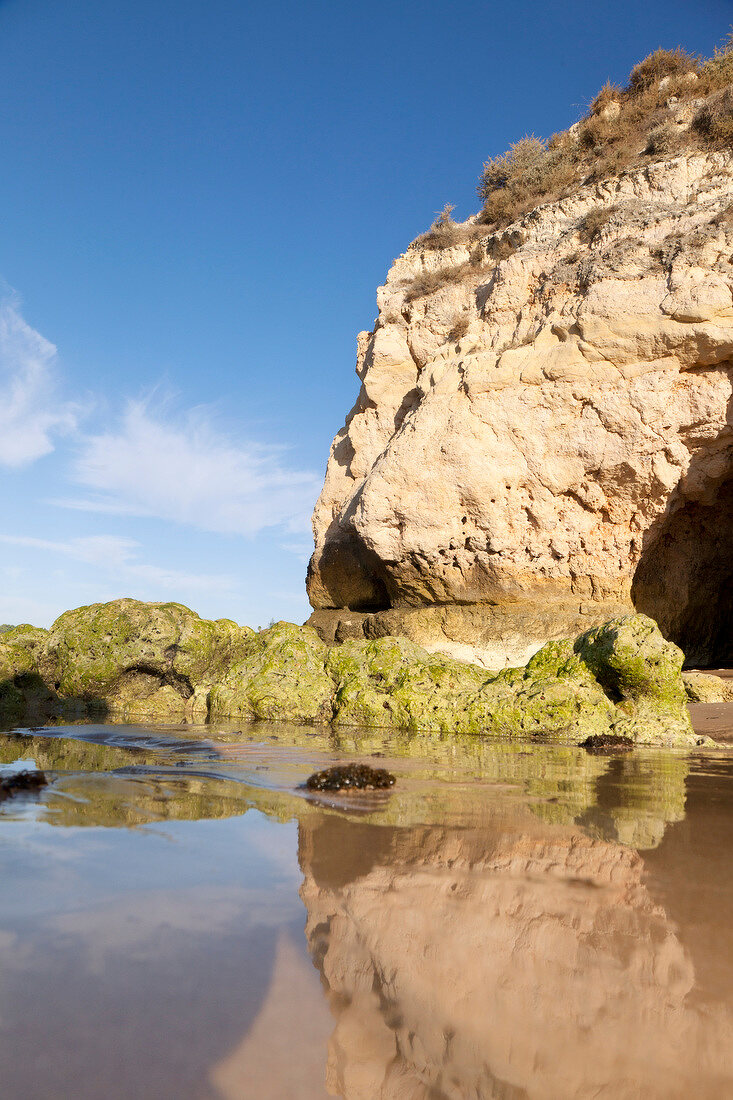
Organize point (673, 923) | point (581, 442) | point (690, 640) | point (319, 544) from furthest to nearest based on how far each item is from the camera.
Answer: point (319, 544), point (690, 640), point (581, 442), point (673, 923)

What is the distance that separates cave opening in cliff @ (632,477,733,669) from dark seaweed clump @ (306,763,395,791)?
12.2m

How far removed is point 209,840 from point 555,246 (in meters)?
16.1

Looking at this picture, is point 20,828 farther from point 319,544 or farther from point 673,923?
point 319,544

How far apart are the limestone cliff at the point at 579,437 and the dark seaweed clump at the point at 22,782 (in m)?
10.7

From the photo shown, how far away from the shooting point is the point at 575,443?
46.3 ft

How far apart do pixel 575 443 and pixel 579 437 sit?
0.48ft

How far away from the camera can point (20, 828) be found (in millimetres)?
2635

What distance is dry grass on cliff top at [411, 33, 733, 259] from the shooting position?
1534 centimetres

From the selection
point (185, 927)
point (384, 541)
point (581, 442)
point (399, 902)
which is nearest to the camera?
point (185, 927)

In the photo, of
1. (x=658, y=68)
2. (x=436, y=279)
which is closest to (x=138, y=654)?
(x=436, y=279)

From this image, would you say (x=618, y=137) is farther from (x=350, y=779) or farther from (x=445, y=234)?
(x=350, y=779)

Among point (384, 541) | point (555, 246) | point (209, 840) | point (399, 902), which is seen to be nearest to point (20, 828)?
point (209, 840)

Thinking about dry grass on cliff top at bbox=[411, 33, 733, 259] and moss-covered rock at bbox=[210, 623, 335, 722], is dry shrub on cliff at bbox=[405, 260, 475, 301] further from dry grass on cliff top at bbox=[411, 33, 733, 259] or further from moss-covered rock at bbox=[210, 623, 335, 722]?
moss-covered rock at bbox=[210, 623, 335, 722]

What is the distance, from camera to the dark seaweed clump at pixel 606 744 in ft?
20.9
